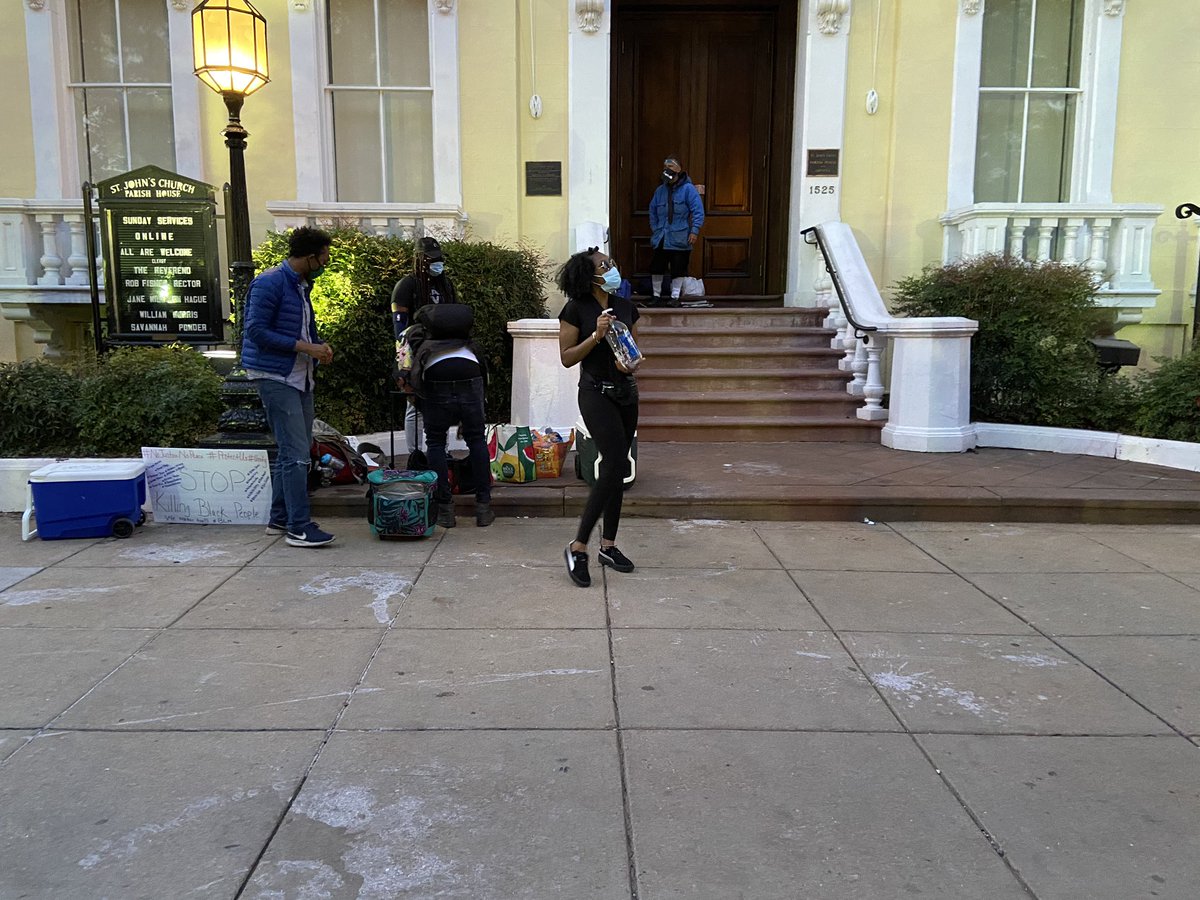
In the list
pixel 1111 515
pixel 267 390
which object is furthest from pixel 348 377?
pixel 1111 515

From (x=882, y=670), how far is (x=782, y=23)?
946 cm

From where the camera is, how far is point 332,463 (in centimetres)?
674

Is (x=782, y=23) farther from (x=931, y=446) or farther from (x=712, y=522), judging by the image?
(x=712, y=522)

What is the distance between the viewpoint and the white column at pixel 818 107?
9852 mm

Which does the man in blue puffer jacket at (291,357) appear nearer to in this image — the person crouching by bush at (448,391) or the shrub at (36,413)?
the person crouching by bush at (448,391)

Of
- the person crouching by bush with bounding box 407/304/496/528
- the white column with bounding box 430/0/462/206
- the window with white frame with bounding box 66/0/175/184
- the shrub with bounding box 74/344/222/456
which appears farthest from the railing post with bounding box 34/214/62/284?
the person crouching by bush with bounding box 407/304/496/528

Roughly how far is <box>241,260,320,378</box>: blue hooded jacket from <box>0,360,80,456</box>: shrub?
2454 millimetres

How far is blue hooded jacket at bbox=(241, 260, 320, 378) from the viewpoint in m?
5.30

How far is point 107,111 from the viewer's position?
10070 millimetres

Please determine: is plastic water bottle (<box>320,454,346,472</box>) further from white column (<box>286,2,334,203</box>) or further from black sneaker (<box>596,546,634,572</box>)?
white column (<box>286,2,334,203</box>)

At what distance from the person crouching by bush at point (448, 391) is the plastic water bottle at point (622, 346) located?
5.25 feet

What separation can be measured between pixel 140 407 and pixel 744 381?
18.0 ft

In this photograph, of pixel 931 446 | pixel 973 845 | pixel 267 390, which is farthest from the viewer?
pixel 931 446

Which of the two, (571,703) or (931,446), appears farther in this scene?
(931,446)
